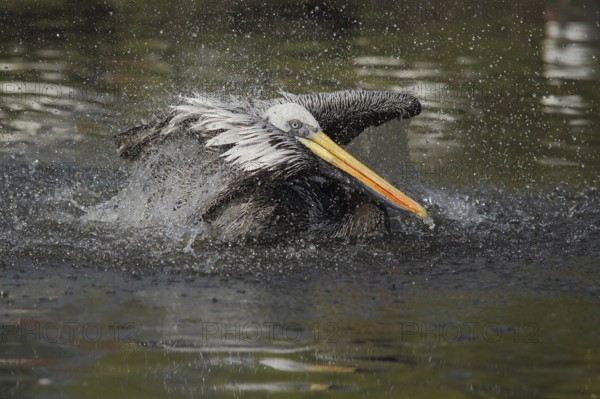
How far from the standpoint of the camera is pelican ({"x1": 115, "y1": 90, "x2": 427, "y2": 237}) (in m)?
6.42

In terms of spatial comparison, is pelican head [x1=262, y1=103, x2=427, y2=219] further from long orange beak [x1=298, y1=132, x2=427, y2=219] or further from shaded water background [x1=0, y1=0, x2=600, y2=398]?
shaded water background [x1=0, y1=0, x2=600, y2=398]

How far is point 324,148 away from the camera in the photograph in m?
6.96

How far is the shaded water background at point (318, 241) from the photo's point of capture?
187 inches

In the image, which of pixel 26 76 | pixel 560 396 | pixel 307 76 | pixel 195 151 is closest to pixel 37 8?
pixel 26 76

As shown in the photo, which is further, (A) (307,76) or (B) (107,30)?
(B) (107,30)

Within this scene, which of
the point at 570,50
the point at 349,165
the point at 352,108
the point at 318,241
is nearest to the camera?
the point at 318,241

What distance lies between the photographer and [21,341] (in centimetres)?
497

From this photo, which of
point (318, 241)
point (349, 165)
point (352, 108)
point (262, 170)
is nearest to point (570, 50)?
point (352, 108)

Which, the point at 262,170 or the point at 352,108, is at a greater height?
the point at 352,108

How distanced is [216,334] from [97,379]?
71 cm

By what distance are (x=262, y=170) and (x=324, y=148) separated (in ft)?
2.27

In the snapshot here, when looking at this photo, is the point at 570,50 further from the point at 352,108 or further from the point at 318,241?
the point at 318,241

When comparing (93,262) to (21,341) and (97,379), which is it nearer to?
(21,341)

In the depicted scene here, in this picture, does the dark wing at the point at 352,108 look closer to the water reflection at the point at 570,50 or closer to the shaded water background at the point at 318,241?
the shaded water background at the point at 318,241
